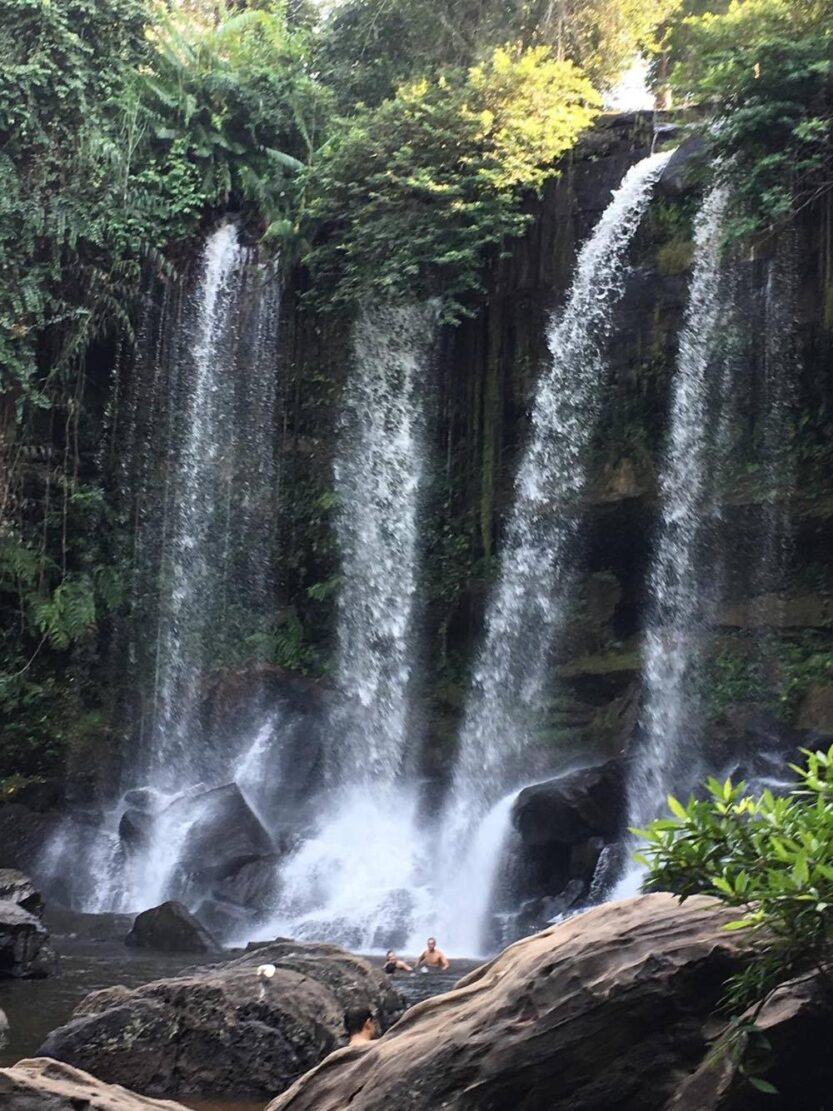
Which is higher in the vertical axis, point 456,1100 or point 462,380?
point 462,380

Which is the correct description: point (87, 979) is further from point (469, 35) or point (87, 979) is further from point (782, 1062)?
point (469, 35)

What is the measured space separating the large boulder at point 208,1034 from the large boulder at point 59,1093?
7.20ft

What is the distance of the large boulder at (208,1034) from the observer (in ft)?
23.5

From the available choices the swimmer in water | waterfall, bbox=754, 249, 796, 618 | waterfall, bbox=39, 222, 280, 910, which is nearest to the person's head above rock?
the swimmer in water

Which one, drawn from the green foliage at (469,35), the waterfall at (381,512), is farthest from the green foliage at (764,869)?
the green foliage at (469,35)

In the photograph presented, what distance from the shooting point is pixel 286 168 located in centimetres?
2094

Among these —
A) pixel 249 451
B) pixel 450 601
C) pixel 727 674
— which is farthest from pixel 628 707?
pixel 249 451

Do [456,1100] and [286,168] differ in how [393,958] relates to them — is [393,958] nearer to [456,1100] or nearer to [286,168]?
[456,1100]

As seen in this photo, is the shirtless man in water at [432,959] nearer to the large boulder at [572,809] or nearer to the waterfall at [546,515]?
the large boulder at [572,809]

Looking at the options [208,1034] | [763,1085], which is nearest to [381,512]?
[208,1034]

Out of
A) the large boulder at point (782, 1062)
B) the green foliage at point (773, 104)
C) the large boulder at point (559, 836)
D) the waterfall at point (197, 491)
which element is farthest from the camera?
the waterfall at point (197, 491)

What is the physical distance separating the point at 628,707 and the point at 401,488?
569 cm

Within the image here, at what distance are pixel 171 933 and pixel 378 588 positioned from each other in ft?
26.4

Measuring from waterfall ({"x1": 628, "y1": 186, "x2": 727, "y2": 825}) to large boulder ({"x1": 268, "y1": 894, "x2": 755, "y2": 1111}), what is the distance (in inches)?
463
